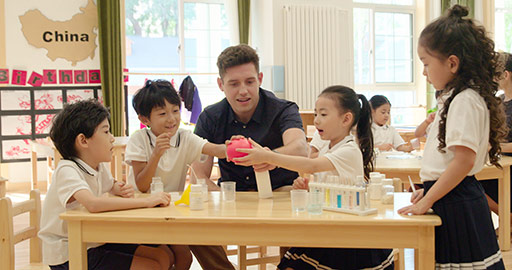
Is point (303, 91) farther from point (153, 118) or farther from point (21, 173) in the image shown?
point (153, 118)

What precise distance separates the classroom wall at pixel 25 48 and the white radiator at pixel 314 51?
295 cm

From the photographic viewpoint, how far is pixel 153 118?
8.05 feet

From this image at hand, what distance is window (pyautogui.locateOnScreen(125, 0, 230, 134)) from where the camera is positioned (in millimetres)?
7379

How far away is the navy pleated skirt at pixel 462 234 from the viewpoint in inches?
65.8

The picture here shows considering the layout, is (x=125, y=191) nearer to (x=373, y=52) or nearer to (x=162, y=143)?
(x=162, y=143)

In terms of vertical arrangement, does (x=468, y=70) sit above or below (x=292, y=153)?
above

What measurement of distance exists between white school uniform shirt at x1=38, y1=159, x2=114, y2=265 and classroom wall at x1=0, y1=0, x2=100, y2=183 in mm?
5308

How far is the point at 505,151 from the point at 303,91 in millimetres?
4515

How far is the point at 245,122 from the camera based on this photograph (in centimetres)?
269

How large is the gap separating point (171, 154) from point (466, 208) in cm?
142

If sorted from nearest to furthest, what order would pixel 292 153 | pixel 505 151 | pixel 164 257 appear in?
pixel 164 257
pixel 292 153
pixel 505 151

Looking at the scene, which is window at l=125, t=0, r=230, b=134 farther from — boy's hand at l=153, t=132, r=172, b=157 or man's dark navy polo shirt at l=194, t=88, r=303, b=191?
boy's hand at l=153, t=132, r=172, b=157

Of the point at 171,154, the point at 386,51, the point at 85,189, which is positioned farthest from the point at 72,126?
the point at 386,51

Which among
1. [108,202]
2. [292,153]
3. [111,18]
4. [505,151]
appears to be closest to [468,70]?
[292,153]
